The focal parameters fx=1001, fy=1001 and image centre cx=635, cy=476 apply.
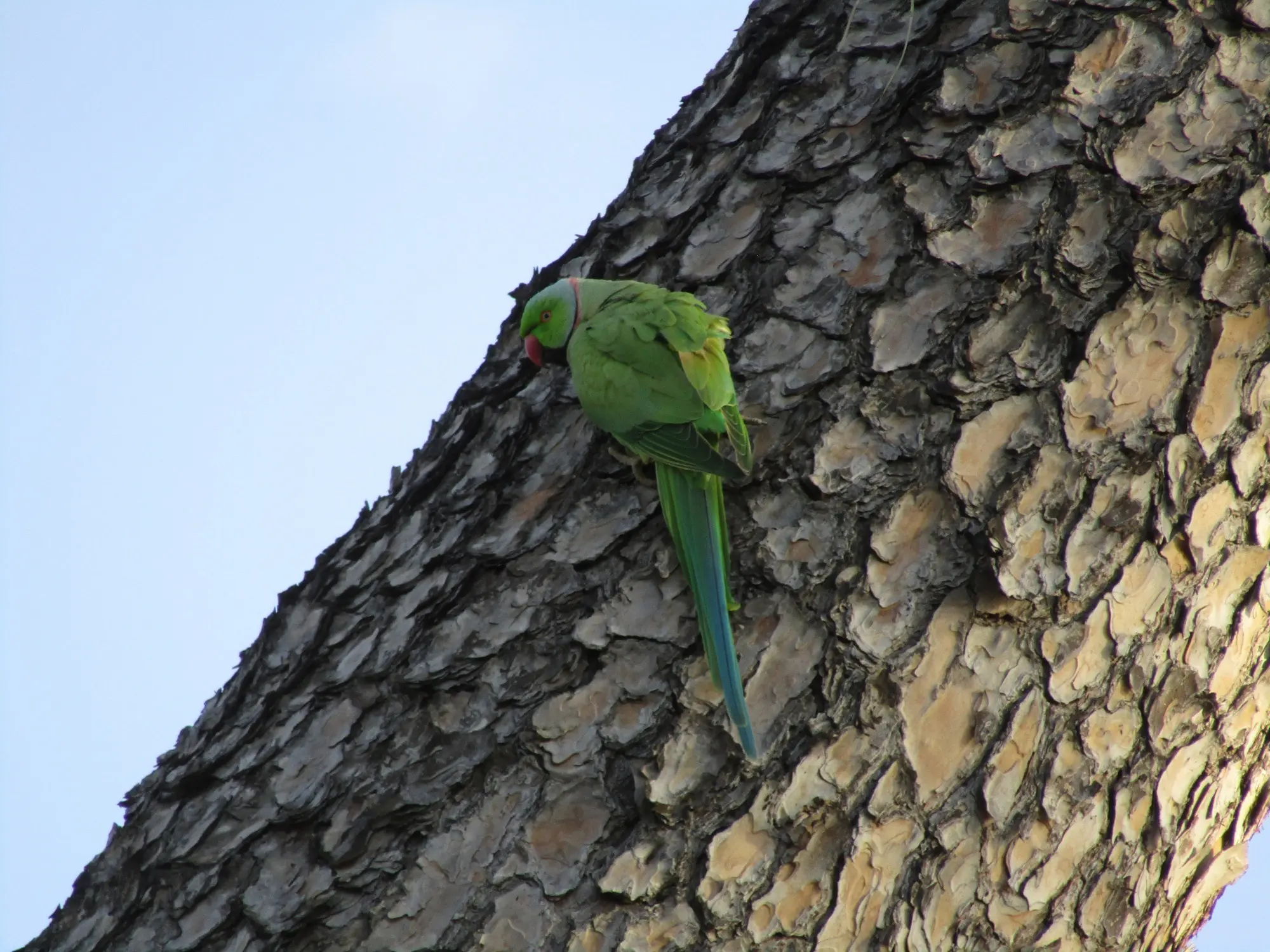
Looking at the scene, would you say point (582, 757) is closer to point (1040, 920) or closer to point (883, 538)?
point (883, 538)

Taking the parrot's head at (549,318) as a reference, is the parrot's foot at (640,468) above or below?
below

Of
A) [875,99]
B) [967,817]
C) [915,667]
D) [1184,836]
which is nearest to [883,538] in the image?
[915,667]

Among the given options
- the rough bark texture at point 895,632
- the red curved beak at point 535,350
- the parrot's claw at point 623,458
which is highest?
the red curved beak at point 535,350

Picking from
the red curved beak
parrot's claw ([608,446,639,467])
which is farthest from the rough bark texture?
the red curved beak

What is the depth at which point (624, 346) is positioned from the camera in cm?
228

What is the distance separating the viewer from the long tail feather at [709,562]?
1.76m

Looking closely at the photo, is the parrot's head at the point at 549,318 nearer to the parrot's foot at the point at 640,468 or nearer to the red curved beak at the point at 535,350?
the red curved beak at the point at 535,350

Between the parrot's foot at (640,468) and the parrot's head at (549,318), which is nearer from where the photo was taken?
the parrot's foot at (640,468)

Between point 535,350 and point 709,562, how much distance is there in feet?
2.59

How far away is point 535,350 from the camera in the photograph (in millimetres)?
2395

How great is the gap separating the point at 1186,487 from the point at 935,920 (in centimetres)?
91

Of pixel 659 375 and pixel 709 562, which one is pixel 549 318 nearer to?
pixel 659 375

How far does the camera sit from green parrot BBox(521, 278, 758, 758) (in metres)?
1.85

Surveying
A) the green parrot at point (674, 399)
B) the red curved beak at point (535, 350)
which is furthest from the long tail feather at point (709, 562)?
the red curved beak at point (535, 350)
